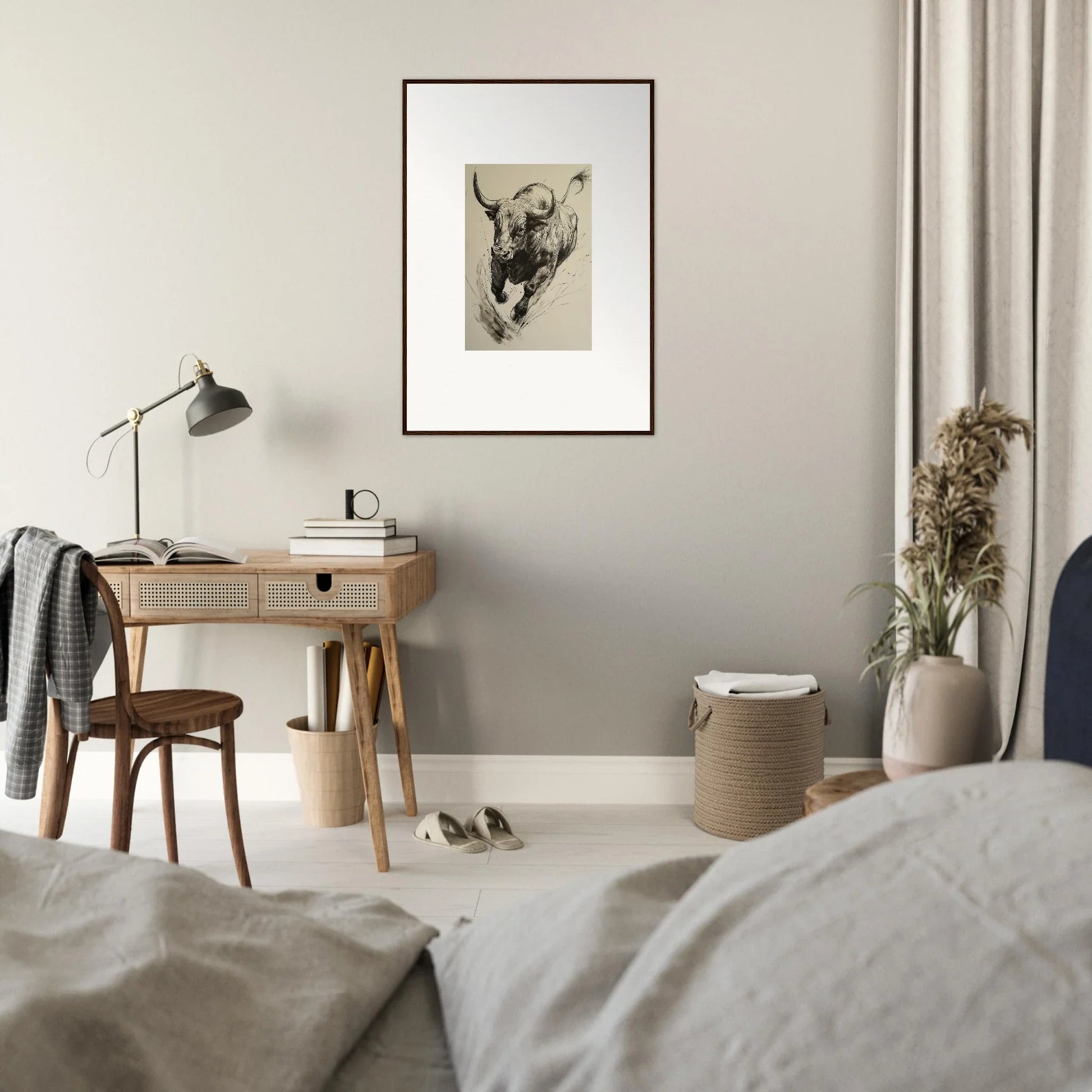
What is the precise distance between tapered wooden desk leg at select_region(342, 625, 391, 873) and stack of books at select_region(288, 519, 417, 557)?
244 millimetres

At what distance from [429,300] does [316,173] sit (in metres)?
0.50

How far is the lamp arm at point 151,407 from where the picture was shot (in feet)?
8.90

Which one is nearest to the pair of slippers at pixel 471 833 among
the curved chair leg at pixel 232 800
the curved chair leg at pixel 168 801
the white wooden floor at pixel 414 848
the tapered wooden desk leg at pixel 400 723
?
the white wooden floor at pixel 414 848

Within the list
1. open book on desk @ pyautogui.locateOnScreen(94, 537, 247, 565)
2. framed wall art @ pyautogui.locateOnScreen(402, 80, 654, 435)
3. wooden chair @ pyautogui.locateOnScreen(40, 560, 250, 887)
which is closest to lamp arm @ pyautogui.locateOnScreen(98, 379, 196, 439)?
open book on desk @ pyautogui.locateOnScreen(94, 537, 247, 565)

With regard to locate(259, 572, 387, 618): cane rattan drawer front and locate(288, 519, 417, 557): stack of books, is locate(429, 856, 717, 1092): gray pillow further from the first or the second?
locate(288, 519, 417, 557): stack of books

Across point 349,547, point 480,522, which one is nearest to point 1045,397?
point 480,522

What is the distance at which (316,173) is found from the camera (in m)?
2.93

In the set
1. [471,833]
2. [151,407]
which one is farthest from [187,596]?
[471,833]

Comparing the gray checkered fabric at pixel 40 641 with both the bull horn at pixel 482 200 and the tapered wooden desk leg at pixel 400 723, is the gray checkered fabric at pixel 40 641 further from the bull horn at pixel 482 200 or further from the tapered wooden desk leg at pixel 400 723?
the bull horn at pixel 482 200

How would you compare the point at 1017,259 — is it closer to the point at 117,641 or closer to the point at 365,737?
the point at 365,737

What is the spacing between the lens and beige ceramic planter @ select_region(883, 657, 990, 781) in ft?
4.56

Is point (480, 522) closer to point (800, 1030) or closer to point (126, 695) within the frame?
point (126, 695)

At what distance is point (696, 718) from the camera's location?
272 centimetres

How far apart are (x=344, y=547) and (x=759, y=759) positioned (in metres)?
1.24
